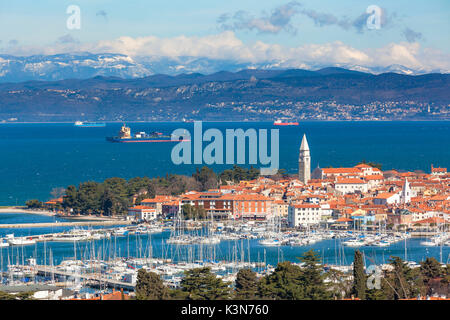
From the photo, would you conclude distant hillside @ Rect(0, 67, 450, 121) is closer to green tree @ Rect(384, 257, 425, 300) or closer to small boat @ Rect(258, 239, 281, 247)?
small boat @ Rect(258, 239, 281, 247)

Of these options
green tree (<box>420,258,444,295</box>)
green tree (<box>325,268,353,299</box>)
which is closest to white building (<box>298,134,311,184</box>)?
green tree (<box>325,268,353,299</box>)

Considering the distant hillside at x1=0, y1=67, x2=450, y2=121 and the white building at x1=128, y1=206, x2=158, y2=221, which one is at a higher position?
the distant hillside at x1=0, y1=67, x2=450, y2=121

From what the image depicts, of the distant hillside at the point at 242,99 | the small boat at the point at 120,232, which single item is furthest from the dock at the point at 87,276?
the distant hillside at the point at 242,99

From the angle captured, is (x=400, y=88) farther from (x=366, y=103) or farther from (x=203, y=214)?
(x=203, y=214)

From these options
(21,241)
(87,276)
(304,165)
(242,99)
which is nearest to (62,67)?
(242,99)
